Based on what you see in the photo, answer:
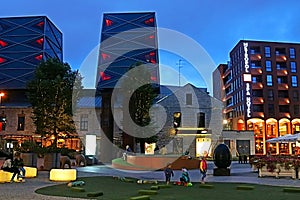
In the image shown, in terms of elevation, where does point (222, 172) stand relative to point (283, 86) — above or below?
below


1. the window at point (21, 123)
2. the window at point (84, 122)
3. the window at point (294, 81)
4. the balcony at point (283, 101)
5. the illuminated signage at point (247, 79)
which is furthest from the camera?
the window at point (294, 81)

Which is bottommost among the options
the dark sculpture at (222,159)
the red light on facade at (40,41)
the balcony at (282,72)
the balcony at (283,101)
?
the dark sculpture at (222,159)

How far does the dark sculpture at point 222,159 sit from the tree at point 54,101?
43.7 feet

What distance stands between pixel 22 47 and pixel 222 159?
51.2 meters

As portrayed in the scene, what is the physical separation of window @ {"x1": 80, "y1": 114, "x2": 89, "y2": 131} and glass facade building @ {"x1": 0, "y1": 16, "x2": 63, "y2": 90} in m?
16.3

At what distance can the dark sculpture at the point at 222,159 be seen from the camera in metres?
18.3

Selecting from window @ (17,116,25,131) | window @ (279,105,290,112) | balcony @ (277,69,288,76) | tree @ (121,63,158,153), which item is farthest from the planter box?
balcony @ (277,69,288,76)

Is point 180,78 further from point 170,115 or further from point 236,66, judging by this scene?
point 236,66

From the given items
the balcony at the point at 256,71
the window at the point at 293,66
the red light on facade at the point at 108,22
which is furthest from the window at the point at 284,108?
the red light on facade at the point at 108,22

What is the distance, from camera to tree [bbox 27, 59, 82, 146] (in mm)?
27375

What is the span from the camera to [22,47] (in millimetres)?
60438

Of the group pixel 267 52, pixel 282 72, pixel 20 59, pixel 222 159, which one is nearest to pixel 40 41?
pixel 20 59

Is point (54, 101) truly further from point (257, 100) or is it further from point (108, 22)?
point (108, 22)

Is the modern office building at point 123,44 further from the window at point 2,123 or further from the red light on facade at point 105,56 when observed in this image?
the window at point 2,123
